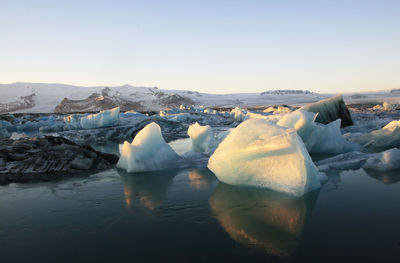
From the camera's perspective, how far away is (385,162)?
11.2 feet

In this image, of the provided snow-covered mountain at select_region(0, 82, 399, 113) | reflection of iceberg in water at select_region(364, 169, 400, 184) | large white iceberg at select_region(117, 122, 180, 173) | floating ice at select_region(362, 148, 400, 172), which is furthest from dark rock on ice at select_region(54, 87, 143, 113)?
reflection of iceberg in water at select_region(364, 169, 400, 184)

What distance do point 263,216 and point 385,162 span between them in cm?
244

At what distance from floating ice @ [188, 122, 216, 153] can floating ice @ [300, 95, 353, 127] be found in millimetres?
4911

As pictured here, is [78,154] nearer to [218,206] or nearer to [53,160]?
[53,160]

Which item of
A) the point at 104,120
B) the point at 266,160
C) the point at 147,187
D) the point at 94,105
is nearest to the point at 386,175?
the point at 266,160

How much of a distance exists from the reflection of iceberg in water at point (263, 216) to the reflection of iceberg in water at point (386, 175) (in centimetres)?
103

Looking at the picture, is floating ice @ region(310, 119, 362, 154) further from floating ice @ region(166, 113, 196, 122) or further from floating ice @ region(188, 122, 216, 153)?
floating ice @ region(166, 113, 196, 122)

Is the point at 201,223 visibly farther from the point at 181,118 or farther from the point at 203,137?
the point at 181,118

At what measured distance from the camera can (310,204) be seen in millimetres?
2217

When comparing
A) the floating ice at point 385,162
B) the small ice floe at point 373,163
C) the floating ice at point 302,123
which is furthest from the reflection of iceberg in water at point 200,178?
the floating ice at point 385,162

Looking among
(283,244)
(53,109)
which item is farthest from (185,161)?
(53,109)

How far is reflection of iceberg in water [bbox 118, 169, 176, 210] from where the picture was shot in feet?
8.15

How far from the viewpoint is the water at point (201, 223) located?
1.51 meters

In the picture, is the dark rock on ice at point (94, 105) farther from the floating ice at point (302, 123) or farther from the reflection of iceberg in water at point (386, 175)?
the reflection of iceberg in water at point (386, 175)
